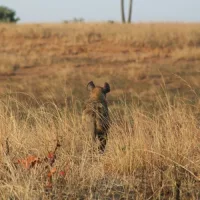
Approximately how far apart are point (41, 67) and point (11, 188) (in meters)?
17.9

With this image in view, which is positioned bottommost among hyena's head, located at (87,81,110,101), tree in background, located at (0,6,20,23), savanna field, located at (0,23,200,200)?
tree in background, located at (0,6,20,23)

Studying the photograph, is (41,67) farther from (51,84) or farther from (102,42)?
(102,42)

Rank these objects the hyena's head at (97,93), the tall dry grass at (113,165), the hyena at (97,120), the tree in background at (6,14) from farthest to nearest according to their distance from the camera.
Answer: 1. the tree in background at (6,14)
2. the hyena's head at (97,93)
3. the hyena at (97,120)
4. the tall dry grass at (113,165)

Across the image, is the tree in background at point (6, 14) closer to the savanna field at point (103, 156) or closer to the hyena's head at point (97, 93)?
the savanna field at point (103, 156)

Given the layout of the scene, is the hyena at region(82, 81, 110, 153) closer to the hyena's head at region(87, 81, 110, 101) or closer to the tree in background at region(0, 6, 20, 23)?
the hyena's head at region(87, 81, 110, 101)

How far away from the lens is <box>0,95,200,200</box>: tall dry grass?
486cm

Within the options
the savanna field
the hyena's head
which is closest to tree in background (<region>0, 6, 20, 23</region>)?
the savanna field

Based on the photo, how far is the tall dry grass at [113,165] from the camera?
15.9ft

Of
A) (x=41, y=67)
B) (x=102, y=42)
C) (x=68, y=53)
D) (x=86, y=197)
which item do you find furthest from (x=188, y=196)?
(x=102, y=42)

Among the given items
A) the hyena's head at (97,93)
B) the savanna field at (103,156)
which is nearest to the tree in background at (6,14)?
the savanna field at (103,156)

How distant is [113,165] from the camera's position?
5906mm

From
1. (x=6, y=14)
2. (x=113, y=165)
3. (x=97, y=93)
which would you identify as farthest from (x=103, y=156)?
(x=6, y=14)

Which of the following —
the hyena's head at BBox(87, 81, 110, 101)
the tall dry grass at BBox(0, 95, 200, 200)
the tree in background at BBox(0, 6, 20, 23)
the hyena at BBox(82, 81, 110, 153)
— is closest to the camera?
the tall dry grass at BBox(0, 95, 200, 200)

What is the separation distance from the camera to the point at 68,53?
26.3 m
